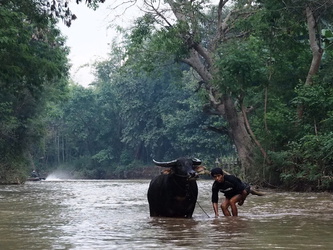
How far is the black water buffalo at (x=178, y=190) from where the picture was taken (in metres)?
11.4

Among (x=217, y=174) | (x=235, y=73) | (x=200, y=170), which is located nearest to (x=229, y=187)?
(x=217, y=174)

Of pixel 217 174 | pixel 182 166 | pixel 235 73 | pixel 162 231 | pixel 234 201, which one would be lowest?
pixel 162 231

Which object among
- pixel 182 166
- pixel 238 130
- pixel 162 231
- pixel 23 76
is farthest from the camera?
pixel 238 130

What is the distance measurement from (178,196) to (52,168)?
6711 centimetres

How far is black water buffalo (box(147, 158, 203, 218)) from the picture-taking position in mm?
11383

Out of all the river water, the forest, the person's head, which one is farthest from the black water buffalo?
the forest

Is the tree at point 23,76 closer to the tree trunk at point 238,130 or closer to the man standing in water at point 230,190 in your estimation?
the tree trunk at point 238,130

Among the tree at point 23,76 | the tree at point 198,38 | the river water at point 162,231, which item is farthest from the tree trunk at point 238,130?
the river water at point 162,231

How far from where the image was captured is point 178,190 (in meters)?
11.5

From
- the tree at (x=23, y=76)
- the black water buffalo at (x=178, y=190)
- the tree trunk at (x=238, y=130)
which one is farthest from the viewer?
the tree trunk at (x=238, y=130)

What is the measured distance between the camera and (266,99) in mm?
25219

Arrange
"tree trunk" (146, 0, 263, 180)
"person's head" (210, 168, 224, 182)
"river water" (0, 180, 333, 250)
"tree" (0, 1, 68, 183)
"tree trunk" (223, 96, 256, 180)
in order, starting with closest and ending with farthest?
"river water" (0, 180, 333, 250) → "person's head" (210, 168, 224, 182) → "tree" (0, 1, 68, 183) → "tree trunk" (223, 96, 256, 180) → "tree trunk" (146, 0, 263, 180)

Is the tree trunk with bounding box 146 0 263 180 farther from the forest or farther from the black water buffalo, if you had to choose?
the black water buffalo

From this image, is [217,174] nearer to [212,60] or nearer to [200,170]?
[200,170]
